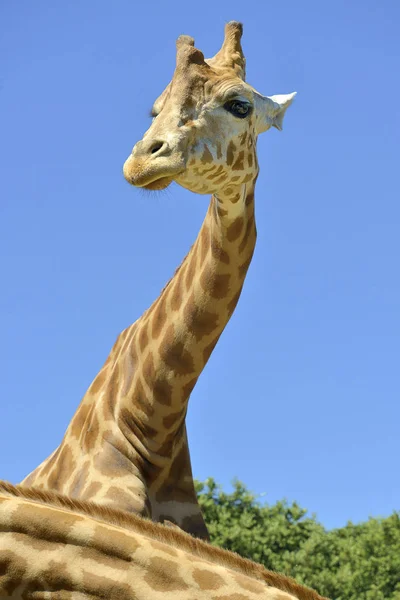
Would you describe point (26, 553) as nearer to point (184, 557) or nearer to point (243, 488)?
point (184, 557)

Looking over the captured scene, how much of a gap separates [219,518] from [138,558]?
553 inches

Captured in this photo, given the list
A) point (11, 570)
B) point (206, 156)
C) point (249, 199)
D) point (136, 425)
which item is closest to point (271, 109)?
point (249, 199)

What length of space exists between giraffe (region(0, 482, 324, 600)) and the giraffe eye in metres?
4.19

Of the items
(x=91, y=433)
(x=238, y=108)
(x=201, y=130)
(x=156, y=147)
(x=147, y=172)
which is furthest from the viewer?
(x=91, y=433)

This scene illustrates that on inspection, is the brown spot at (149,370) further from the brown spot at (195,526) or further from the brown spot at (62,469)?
the brown spot at (195,526)

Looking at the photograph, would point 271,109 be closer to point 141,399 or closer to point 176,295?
point 176,295

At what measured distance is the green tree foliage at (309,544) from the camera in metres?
17.2

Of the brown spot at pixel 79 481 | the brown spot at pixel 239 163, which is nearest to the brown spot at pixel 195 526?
the brown spot at pixel 79 481

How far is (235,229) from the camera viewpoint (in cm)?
812

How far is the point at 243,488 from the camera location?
18.8m

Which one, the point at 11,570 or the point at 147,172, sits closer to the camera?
the point at 11,570

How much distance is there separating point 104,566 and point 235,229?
4143mm

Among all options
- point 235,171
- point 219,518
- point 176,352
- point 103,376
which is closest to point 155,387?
point 176,352

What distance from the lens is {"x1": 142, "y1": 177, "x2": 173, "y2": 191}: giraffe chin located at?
7.29 m
